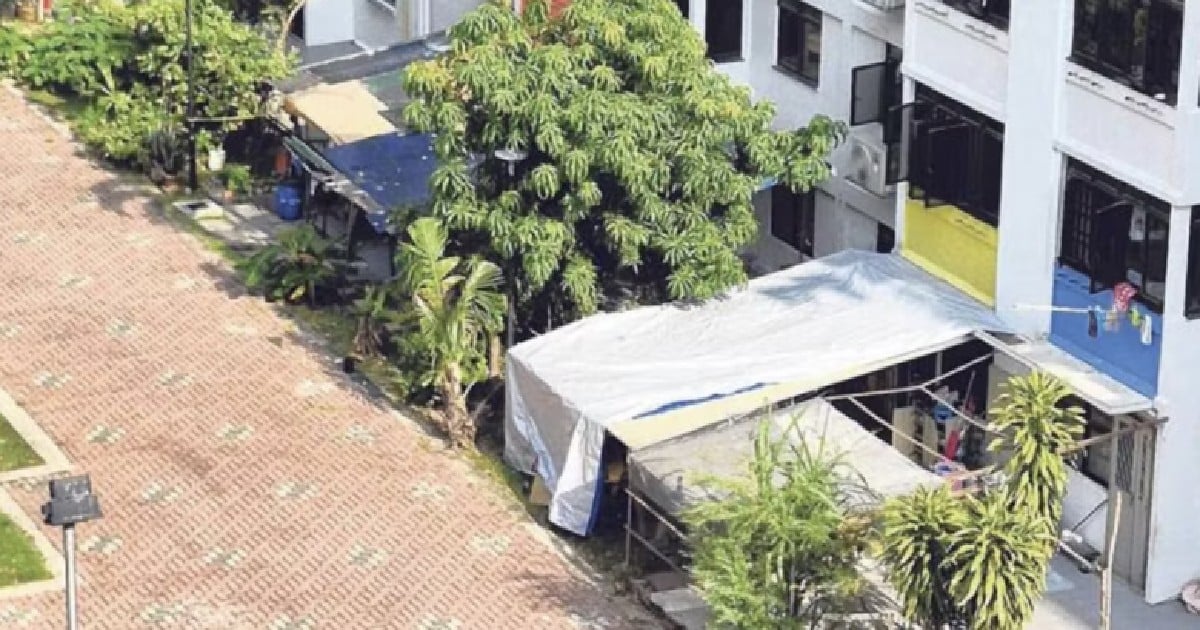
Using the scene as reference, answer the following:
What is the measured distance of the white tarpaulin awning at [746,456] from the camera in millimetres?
32562

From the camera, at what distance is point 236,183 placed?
158ft

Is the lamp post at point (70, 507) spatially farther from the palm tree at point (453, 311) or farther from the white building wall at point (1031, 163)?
the white building wall at point (1031, 163)

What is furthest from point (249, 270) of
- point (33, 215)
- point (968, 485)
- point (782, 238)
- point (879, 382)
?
point (968, 485)

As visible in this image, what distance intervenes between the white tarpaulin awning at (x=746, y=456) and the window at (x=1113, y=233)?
3.41 m

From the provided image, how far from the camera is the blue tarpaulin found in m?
42.1

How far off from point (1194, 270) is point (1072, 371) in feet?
7.83

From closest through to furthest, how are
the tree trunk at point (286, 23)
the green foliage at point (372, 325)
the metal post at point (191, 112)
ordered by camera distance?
the green foliage at point (372, 325)
the metal post at point (191, 112)
the tree trunk at point (286, 23)

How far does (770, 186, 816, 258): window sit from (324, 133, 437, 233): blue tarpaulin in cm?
537

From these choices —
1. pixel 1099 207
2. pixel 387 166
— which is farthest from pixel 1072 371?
pixel 387 166

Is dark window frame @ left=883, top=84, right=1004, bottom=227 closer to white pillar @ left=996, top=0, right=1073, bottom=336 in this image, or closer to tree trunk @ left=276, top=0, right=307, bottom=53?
white pillar @ left=996, top=0, right=1073, bottom=336

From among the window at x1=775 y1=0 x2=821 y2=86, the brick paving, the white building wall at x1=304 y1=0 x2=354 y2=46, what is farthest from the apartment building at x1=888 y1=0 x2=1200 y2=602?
the white building wall at x1=304 y1=0 x2=354 y2=46

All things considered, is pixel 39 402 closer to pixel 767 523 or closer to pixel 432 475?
pixel 432 475

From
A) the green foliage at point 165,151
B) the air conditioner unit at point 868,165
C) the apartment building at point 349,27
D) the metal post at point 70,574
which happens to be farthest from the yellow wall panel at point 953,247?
the apartment building at point 349,27

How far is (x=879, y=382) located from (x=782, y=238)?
549 cm
